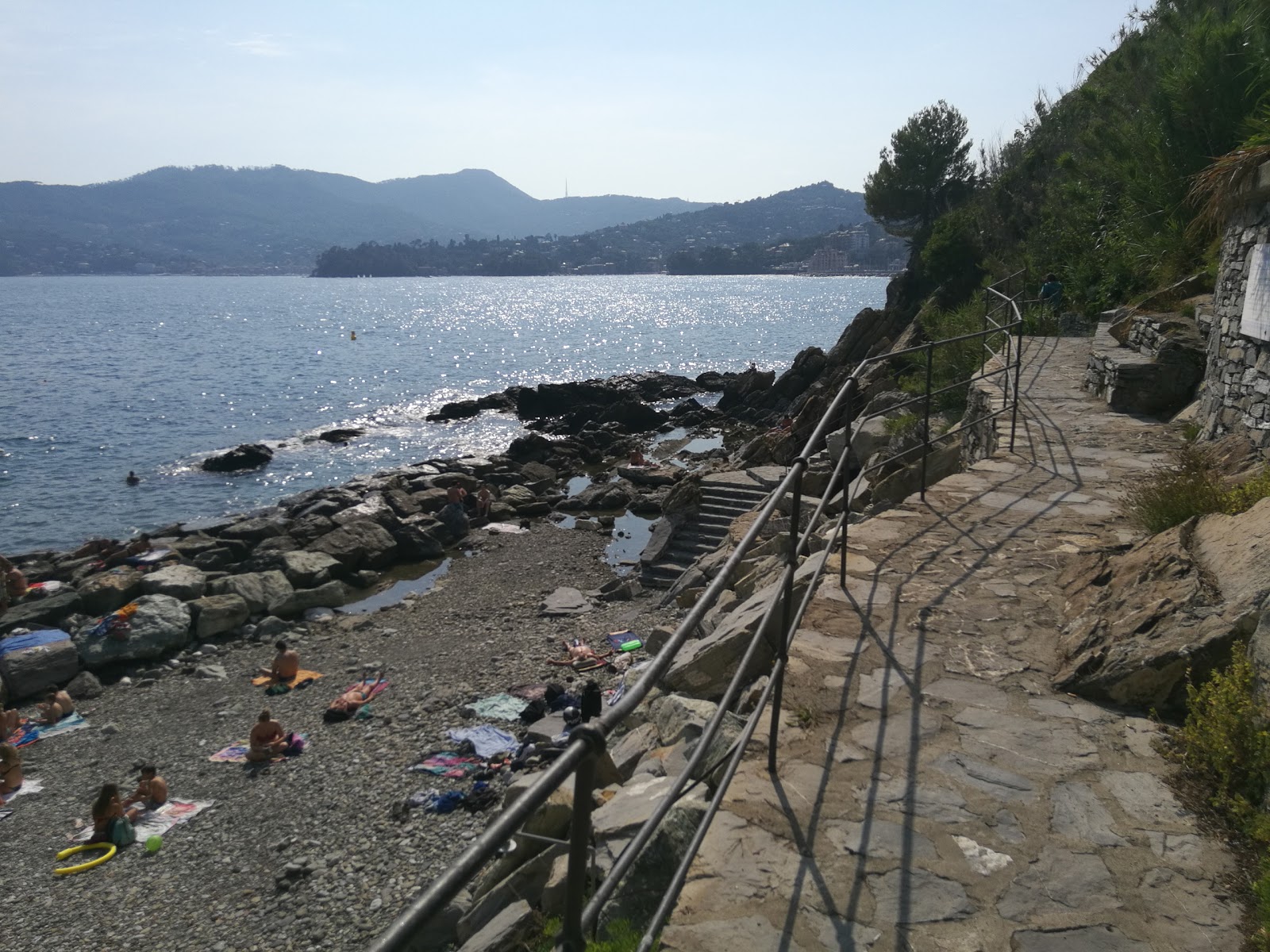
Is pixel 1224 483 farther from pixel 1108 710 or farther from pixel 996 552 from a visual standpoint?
pixel 1108 710

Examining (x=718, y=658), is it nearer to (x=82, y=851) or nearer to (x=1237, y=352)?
(x=1237, y=352)

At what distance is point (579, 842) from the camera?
1888mm

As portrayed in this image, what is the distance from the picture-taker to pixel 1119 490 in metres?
6.89

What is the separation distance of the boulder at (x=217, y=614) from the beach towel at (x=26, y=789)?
203 inches

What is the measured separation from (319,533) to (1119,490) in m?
19.5

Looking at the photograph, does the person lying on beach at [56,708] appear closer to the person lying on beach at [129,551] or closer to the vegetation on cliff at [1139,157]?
the person lying on beach at [129,551]

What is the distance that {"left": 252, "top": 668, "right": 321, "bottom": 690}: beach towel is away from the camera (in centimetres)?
1382

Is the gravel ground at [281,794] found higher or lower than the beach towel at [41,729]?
higher

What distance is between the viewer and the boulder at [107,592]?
1764 centimetres

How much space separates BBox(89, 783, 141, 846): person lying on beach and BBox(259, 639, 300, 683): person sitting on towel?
407 centimetres

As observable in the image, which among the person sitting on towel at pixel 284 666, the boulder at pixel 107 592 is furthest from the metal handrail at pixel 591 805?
the boulder at pixel 107 592

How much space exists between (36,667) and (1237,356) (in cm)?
1727

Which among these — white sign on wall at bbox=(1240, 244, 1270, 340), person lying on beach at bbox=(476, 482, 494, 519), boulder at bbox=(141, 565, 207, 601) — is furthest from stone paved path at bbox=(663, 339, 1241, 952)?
person lying on beach at bbox=(476, 482, 494, 519)

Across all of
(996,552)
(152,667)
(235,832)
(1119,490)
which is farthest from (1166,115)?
(152,667)
